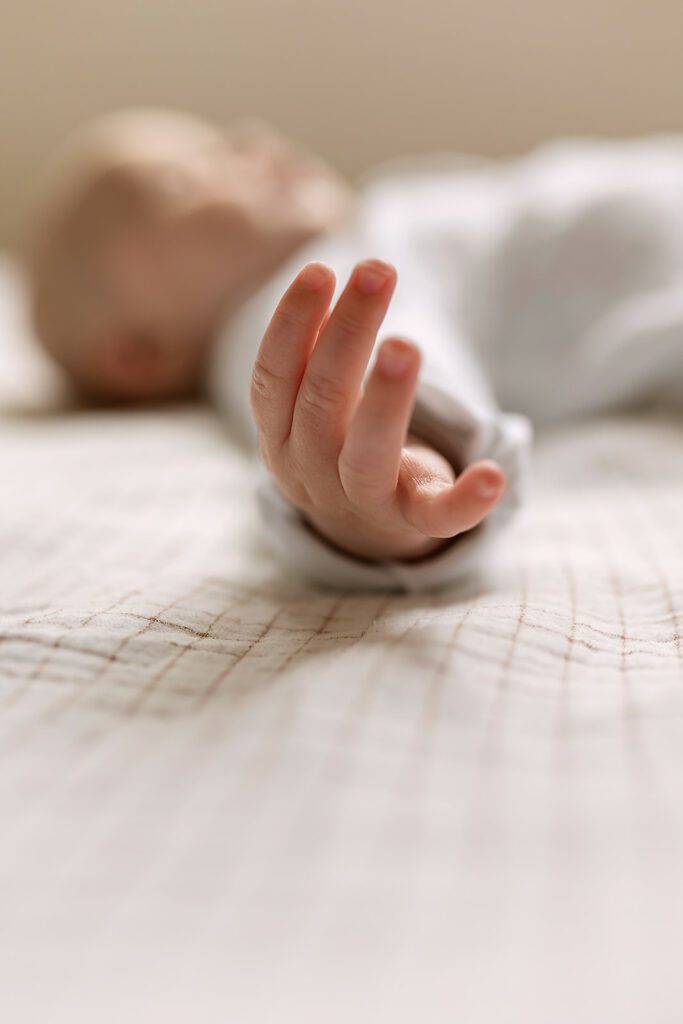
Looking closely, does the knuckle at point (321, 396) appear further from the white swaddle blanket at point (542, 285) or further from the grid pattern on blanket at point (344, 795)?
the white swaddle blanket at point (542, 285)

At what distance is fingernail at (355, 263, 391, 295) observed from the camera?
408 mm

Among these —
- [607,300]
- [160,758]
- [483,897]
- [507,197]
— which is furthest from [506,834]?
[507,197]

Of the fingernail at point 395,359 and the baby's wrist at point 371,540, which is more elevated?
the fingernail at point 395,359

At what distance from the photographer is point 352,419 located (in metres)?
0.43

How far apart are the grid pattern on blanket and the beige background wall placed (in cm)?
133

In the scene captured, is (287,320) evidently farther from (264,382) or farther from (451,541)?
(451,541)

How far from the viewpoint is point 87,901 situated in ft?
0.99

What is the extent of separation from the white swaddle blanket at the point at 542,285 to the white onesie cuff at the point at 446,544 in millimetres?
142

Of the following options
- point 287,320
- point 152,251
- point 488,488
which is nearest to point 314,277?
point 287,320

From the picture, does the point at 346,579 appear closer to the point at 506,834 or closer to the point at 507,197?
the point at 506,834

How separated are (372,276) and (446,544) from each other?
0.18 metres

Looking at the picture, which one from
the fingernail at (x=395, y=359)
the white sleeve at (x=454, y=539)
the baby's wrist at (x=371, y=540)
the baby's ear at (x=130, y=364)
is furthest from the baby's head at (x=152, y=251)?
the fingernail at (x=395, y=359)

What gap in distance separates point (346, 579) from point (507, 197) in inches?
25.4

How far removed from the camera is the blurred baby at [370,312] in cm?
44
